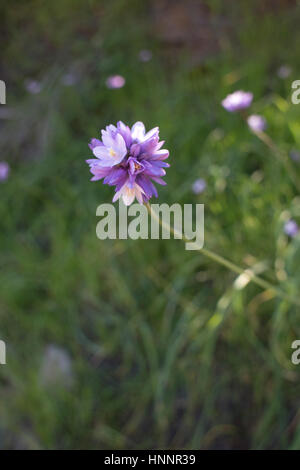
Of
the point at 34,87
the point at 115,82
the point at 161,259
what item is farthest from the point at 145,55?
the point at 161,259

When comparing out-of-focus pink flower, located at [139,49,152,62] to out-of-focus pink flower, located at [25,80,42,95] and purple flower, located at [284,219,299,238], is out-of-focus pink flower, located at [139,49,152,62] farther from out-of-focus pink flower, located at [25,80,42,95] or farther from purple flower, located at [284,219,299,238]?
purple flower, located at [284,219,299,238]

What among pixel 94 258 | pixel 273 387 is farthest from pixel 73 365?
pixel 273 387

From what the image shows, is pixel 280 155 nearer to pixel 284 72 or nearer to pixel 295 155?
pixel 295 155

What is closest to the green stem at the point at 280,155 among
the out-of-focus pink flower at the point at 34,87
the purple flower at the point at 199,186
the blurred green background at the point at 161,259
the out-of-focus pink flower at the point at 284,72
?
the blurred green background at the point at 161,259

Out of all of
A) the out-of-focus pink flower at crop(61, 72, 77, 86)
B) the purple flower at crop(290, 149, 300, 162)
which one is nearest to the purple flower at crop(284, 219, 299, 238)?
the purple flower at crop(290, 149, 300, 162)

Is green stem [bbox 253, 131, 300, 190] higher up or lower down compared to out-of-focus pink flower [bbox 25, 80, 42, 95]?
lower down
